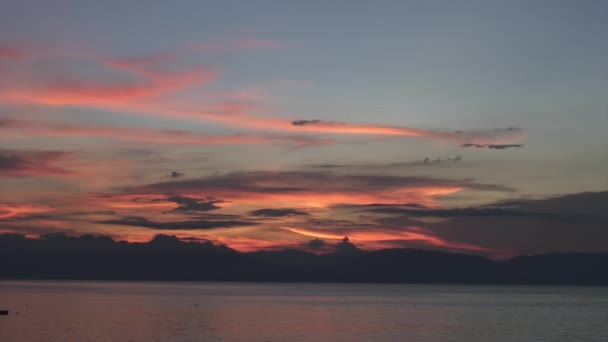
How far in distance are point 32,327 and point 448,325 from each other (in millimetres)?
62831

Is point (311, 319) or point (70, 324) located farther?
point (311, 319)

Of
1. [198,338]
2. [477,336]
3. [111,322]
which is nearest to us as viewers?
[198,338]

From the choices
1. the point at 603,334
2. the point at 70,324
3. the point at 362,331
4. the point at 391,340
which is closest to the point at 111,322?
the point at 70,324

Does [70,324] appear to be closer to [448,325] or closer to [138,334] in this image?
[138,334]

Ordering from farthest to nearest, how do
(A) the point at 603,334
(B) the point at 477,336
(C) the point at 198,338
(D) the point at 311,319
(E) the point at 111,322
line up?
(D) the point at 311,319, (E) the point at 111,322, (A) the point at 603,334, (B) the point at 477,336, (C) the point at 198,338

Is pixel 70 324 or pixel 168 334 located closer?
pixel 168 334

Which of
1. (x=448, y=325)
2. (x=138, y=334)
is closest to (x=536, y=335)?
(x=448, y=325)

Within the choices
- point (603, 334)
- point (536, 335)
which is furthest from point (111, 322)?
point (603, 334)

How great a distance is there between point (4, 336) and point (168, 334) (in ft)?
65.7

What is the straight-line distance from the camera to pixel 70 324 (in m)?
115

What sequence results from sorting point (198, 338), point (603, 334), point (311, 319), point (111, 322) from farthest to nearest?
point (311, 319) < point (111, 322) < point (603, 334) < point (198, 338)

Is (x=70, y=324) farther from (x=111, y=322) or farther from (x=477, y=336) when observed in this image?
(x=477, y=336)

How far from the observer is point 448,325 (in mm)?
123125

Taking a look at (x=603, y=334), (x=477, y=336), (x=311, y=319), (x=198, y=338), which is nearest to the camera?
(x=198, y=338)
